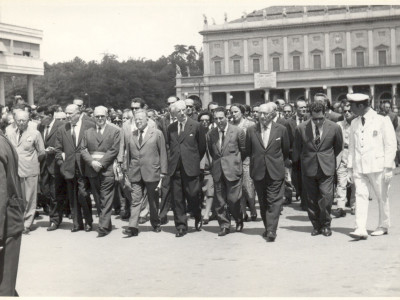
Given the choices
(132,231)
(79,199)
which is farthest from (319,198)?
(79,199)

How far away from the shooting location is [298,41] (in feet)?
251

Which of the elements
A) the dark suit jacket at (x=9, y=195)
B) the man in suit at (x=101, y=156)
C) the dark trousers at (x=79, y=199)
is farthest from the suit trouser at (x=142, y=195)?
the dark suit jacket at (x=9, y=195)

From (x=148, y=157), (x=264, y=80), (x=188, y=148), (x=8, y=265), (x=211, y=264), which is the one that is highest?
(x=264, y=80)

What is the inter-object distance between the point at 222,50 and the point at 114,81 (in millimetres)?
14943

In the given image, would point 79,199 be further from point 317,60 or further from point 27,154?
point 317,60

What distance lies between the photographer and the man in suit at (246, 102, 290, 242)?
9.28 metres

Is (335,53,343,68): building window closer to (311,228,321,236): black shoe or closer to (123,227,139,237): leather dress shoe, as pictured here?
(311,228,321,236): black shoe

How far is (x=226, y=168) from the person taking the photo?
983 cm

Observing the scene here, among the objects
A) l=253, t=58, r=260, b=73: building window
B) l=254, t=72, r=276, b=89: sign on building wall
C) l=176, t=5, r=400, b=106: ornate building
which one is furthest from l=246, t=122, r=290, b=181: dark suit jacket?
l=253, t=58, r=260, b=73: building window

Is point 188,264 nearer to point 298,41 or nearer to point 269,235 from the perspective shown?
point 269,235

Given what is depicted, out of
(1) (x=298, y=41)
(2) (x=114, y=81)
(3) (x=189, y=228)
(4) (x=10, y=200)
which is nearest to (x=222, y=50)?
(1) (x=298, y=41)

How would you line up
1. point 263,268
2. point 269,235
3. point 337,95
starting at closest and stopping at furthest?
point 263,268 < point 269,235 < point 337,95

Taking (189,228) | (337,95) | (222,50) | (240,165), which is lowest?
(189,228)

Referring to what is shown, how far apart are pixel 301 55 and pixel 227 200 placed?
225ft
